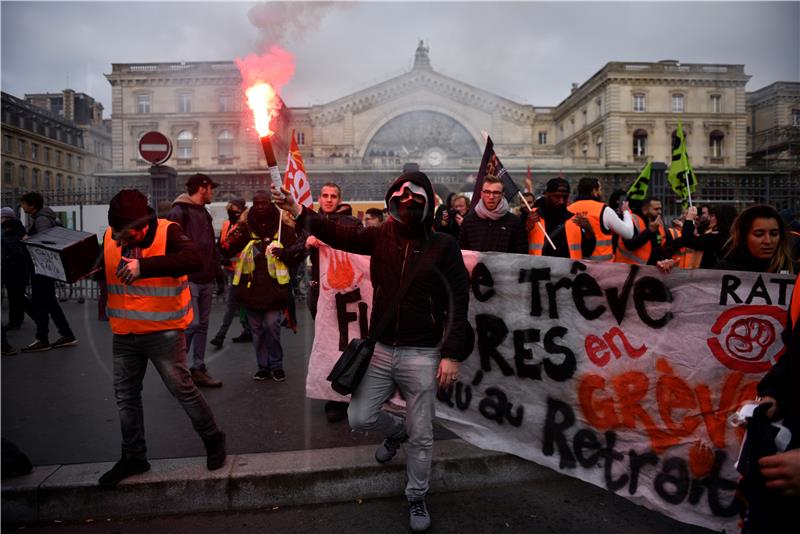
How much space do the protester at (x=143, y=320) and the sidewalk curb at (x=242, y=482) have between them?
5.1 inches

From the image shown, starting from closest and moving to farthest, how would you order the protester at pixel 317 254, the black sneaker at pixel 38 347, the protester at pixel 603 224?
the protester at pixel 317 254 → the protester at pixel 603 224 → the black sneaker at pixel 38 347

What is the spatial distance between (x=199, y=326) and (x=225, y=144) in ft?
156

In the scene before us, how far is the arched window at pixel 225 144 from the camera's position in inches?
1928

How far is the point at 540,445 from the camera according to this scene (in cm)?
354

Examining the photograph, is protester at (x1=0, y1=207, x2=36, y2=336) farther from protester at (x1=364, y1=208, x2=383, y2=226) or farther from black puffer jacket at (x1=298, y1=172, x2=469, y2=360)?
black puffer jacket at (x1=298, y1=172, x2=469, y2=360)

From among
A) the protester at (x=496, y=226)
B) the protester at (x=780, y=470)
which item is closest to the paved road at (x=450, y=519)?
the protester at (x=780, y=470)

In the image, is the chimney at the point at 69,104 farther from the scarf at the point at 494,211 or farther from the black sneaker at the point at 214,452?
the black sneaker at the point at 214,452

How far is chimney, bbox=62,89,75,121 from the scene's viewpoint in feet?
206

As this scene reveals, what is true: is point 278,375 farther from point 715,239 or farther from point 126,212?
point 715,239

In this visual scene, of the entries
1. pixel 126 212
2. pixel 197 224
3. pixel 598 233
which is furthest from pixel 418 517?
pixel 197 224

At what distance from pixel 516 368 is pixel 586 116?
5495 centimetres

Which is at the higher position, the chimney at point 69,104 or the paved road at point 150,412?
the chimney at point 69,104

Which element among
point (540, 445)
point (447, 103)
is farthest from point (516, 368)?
point (447, 103)

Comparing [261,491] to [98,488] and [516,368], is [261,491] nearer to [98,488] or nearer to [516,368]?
[98,488]
